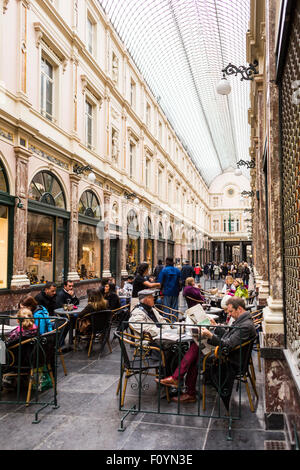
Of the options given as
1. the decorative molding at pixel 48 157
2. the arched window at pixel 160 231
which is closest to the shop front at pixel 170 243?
the arched window at pixel 160 231

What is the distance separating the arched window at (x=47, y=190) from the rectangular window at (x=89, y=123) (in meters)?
3.39

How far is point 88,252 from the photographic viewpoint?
1531 centimetres

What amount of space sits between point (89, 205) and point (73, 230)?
1.98m

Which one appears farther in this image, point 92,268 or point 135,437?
point 92,268

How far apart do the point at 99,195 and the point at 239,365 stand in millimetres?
13049

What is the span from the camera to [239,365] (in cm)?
379

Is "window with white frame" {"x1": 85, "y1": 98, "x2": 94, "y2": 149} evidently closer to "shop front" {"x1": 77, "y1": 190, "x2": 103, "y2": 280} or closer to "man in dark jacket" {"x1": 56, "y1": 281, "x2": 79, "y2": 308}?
"shop front" {"x1": 77, "y1": 190, "x2": 103, "y2": 280}

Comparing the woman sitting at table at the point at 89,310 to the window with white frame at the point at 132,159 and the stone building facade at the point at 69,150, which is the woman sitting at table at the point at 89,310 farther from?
the window with white frame at the point at 132,159

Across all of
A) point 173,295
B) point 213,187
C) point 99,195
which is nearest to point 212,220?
point 213,187

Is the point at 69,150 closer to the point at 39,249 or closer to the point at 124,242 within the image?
the point at 39,249

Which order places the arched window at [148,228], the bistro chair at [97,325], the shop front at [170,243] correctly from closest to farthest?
the bistro chair at [97,325]
the arched window at [148,228]
the shop front at [170,243]

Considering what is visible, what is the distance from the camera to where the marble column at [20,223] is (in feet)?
32.6

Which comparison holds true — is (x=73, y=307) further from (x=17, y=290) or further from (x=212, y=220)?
(x=212, y=220)

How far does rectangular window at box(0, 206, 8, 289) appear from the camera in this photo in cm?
969
